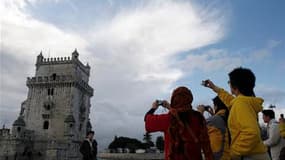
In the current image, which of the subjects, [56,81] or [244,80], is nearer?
[244,80]

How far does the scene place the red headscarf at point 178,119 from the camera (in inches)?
169

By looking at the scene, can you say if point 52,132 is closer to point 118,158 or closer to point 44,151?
point 44,151

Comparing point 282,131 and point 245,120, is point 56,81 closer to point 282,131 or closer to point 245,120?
point 282,131

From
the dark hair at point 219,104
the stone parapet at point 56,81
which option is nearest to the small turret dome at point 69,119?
the stone parapet at point 56,81

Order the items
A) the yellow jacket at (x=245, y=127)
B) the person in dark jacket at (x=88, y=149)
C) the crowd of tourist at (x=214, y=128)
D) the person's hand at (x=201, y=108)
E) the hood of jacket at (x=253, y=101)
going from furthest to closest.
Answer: the person in dark jacket at (x=88, y=149), the person's hand at (x=201, y=108), the hood of jacket at (x=253, y=101), the crowd of tourist at (x=214, y=128), the yellow jacket at (x=245, y=127)

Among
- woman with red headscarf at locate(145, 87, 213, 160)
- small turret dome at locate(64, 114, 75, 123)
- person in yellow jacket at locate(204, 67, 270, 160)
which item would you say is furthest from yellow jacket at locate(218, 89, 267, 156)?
small turret dome at locate(64, 114, 75, 123)

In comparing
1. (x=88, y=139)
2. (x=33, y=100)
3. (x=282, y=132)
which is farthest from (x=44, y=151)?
(x=282, y=132)

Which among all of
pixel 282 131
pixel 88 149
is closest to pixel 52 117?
pixel 88 149

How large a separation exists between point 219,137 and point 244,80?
973mm

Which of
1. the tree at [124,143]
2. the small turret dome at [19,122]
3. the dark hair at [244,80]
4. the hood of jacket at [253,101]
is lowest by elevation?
the hood of jacket at [253,101]

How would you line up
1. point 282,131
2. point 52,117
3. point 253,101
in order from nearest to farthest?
point 253,101 < point 282,131 < point 52,117

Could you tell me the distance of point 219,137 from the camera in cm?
474

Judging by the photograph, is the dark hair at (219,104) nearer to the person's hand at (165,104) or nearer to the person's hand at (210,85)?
the person's hand at (210,85)

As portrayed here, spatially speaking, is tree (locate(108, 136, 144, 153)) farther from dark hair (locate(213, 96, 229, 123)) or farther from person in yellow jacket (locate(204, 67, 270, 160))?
person in yellow jacket (locate(204, 67, 270, 160))
